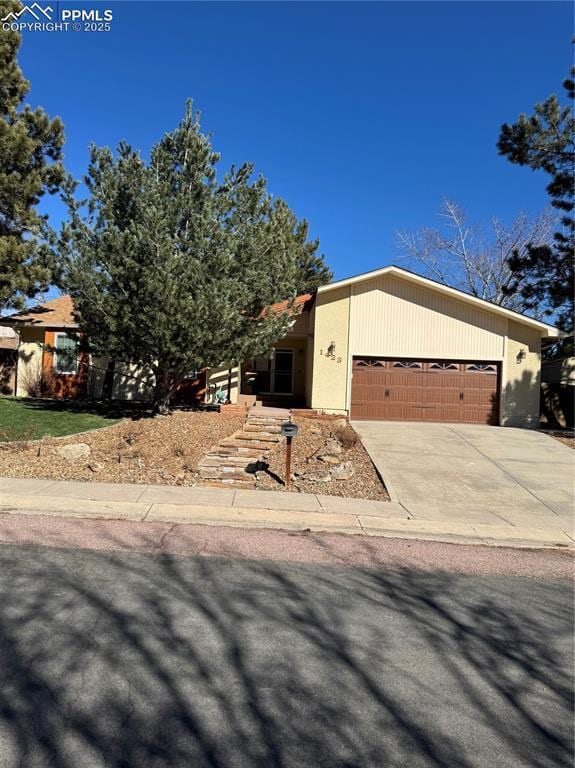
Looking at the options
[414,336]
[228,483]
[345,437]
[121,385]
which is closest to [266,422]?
[345,437]

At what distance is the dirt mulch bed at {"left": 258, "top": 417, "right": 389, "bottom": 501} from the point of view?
30.9 feet

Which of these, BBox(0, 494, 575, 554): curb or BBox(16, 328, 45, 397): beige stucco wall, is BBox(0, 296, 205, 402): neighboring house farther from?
BBox(0, 494, 575, 554): curb

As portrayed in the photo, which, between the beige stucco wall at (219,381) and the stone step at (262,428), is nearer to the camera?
the stone step at (262,428)

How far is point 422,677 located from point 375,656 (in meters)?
0.38

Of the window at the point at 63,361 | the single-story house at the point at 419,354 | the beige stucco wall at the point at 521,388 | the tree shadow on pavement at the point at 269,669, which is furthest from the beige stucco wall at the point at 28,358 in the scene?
the beige stucco wall at the point at 521,388

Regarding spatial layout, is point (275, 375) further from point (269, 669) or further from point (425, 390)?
point (269, 669)

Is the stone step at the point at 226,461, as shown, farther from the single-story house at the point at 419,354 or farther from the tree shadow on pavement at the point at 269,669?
the single-story house at the point at 419,354

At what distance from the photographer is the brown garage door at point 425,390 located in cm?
1678

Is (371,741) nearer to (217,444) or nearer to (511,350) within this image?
(217,444)

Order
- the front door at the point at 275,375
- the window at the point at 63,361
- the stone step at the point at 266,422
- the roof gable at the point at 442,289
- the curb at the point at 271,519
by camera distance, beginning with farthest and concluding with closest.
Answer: the front door at the point at 275,375 < the window at the point at 63,361 < the roof gable at the point at 442,289 < the stone step at the point at 266,422 < the curb at the point at 271,519

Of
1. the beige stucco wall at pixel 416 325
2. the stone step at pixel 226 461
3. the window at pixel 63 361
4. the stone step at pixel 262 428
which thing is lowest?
the stone step at pixel 226 461

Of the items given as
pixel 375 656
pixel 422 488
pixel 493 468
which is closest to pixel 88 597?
Result: pixel 375 656

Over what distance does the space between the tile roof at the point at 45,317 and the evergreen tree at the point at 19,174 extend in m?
1.25

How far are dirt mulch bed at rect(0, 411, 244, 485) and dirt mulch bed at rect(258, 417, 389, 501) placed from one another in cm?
149
